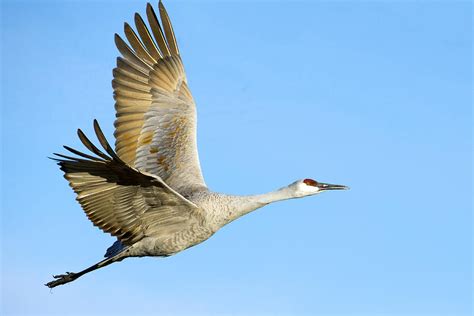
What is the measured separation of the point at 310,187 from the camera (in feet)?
41.7

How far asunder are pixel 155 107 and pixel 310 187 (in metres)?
3.20

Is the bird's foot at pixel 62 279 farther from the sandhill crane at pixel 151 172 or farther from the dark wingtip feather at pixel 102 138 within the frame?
the dark wingtip feather at pixel 102 138

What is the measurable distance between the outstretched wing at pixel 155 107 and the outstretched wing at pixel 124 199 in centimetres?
125

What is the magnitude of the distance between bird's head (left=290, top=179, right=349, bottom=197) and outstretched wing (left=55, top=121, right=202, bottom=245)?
164cm

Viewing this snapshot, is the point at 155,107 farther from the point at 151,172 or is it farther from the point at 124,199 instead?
the point at 124,199

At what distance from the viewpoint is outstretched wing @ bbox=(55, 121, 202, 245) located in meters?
10.8

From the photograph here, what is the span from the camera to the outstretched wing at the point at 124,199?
424 inches

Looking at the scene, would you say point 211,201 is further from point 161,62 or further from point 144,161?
point 161,62

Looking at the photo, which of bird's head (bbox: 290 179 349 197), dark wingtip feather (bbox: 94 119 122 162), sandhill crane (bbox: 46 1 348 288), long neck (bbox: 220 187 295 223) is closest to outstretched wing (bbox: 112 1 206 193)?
sandhill crane (bbox: 46 1 348 288)

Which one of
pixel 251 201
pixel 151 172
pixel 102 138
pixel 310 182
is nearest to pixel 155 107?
pixel 151 172

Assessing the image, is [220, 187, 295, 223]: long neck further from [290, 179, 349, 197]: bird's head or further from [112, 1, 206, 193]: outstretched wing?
[112, 1, 206, 193]: outstretched wing

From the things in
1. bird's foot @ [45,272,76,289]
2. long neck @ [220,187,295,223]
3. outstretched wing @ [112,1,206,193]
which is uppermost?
outstretched wing @ [112,1,206,193]

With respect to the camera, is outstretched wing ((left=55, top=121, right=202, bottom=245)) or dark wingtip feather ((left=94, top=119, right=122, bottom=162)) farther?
outstretched wing ((left=55, top=121, right=202, bottom=245))

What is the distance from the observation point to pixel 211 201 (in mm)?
12062
